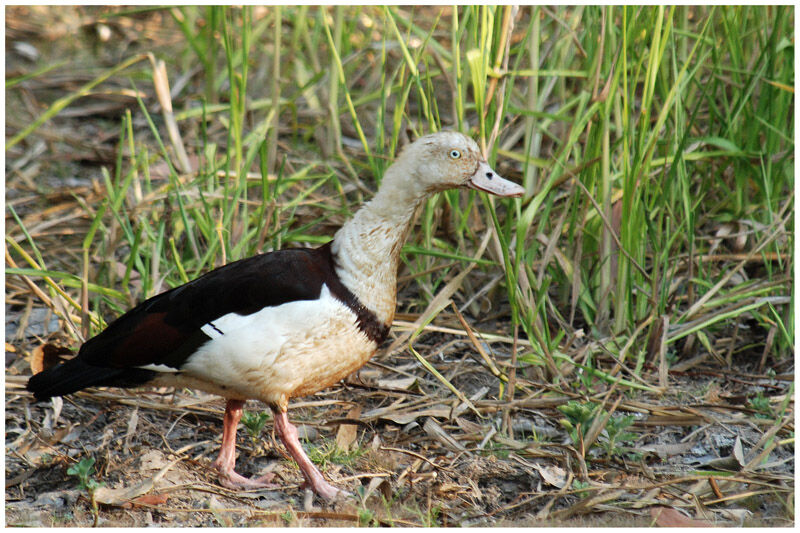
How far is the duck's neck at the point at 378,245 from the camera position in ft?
8.85

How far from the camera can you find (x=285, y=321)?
2590 mm

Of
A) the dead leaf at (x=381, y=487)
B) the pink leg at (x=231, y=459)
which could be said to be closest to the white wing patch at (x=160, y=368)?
the pink leg at (x=231, y=459)

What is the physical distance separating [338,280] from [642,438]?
3.76 feet

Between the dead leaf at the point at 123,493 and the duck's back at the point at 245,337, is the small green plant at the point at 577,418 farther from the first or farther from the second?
the dead leaf at the point at 123,493

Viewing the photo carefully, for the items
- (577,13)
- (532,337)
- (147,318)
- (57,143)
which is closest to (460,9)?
(577,13)

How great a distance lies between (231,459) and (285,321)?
0.53 meters

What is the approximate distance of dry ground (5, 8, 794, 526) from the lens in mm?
2574

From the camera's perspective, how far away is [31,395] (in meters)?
3.14

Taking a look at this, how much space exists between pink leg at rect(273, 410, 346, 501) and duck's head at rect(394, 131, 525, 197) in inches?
31.8

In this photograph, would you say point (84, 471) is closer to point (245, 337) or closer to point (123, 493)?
point (123, 493)

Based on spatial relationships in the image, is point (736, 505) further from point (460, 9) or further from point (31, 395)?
point (460, 9)

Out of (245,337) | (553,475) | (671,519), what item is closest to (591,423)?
(553,475)

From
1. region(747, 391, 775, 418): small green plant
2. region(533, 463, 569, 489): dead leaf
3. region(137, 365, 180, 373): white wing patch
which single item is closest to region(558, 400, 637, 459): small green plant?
region(533, 463, 569, 489): dead leaf

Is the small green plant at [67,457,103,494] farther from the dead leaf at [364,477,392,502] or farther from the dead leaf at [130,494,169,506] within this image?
the dead leaf at [364,477,392,502]
